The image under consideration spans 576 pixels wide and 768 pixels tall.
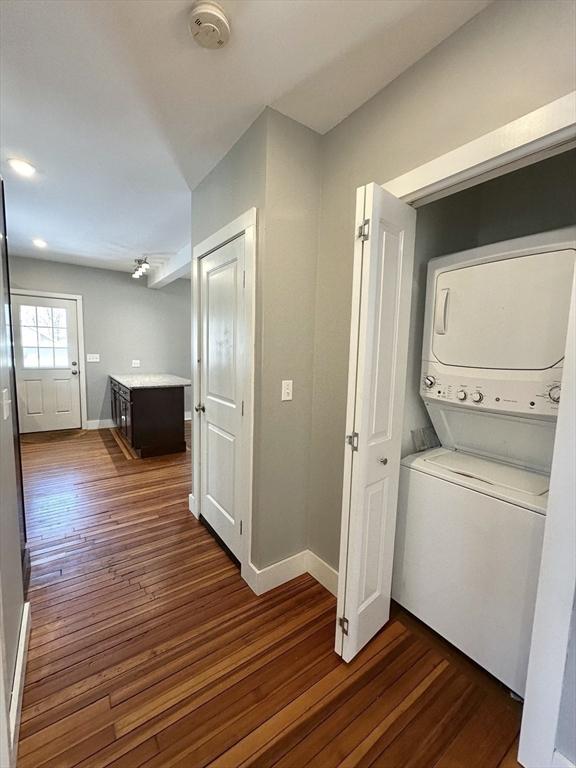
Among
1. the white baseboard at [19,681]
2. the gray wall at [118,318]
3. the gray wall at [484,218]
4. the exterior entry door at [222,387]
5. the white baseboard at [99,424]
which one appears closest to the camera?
the white baseboard at [19,681]

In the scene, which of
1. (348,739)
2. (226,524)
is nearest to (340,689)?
(348,739)

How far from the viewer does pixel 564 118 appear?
958mm

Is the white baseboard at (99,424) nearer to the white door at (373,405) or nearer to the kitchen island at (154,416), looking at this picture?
the kitchen island at (154,416)

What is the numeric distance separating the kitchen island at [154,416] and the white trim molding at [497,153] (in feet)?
11.3

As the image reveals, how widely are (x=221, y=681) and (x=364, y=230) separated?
1.92 metres

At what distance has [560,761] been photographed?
1040mm

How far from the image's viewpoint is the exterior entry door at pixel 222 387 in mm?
1970

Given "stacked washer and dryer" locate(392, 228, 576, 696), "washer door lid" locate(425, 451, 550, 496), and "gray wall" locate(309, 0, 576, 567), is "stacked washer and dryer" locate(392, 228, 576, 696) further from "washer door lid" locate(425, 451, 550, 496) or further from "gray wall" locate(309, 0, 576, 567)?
"gray wall" locate(309, 0, 576, 567)

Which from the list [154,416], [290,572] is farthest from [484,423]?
[154,416]

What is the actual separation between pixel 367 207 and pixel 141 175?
2.01 metres

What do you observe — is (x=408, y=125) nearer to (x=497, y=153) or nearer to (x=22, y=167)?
(x=497, y=153)

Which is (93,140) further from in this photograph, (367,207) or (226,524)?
(226,524)

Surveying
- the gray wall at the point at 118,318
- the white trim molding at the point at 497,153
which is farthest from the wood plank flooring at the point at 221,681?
the gray wall at the point at 118,318

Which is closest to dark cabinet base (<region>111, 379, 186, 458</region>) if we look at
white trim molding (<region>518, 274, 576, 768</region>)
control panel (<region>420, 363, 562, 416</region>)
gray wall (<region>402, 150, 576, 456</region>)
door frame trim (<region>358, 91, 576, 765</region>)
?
gray wall (<region>402, 150, 576, 456</region>)
